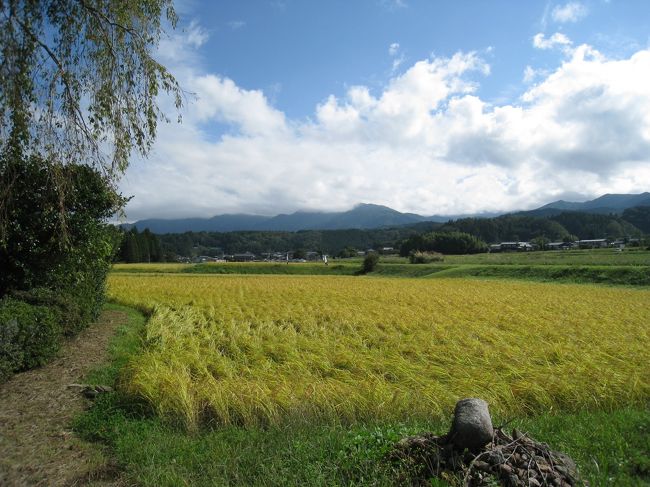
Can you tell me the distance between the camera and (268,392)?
20.2ft

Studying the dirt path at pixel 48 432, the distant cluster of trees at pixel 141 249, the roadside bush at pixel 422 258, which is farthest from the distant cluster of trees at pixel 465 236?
the dirt path at pixel 48 432

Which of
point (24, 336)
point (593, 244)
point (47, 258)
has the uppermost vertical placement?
point (47, 258)

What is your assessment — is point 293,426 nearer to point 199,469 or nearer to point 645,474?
point 199,469

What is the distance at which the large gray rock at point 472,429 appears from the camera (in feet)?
12.8

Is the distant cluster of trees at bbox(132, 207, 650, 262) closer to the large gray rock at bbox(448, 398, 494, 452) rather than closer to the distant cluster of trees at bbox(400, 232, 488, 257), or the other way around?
the distant cluster of trees at bbox(400, 232, 488, 257)

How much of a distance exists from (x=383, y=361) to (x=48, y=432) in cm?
599

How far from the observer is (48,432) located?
5555 millimetres

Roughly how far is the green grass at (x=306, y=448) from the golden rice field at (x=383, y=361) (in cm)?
42

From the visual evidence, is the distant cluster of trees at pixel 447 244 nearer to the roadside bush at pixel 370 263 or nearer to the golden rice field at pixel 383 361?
the roadside bush at pixel 370 263

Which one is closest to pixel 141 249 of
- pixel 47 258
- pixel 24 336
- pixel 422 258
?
pixel 422 258

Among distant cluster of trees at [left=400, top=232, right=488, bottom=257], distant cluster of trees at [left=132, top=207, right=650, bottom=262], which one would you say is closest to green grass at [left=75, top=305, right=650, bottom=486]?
distant cluster of trees at [left=132, top=207, right=650, bottom=262]

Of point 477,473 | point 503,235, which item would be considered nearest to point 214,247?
point 503,235

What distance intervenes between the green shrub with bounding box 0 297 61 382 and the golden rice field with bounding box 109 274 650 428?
80.8 inches

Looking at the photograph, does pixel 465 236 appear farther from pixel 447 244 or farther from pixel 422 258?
pixel 422 258
